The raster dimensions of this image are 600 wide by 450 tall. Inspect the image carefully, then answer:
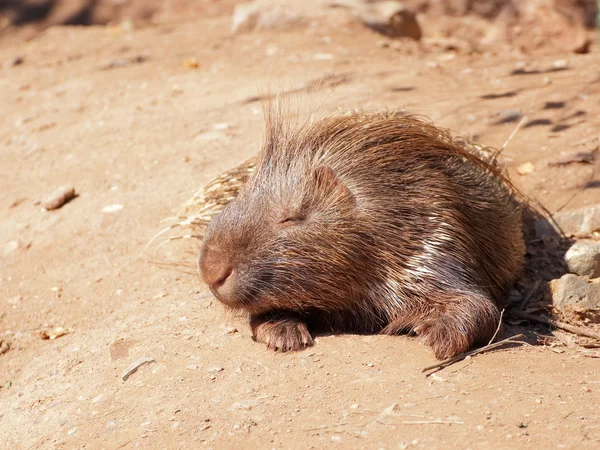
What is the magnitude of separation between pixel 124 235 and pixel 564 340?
8.27 ft

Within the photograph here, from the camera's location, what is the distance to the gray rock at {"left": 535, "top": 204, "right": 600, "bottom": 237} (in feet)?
14.0

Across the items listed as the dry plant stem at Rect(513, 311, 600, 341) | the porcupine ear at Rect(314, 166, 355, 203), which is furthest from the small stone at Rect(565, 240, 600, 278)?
the porcupine ear at Rect(314, 166, 355, 203)

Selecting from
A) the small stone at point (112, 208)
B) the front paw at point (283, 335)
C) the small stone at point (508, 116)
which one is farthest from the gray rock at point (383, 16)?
the front paw at point (283, 335)

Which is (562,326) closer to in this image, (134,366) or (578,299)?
(578,299)

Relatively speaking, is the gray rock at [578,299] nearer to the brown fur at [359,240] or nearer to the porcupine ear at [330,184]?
the brown fur at [359,240]

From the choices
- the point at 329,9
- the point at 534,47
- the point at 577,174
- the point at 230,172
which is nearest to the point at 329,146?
the point at 230,172

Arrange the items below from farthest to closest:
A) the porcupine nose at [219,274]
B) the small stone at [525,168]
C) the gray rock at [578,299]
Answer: the small stone at [525,168] → the gray rock at [578,299] → the porcupine nose at [219,274]

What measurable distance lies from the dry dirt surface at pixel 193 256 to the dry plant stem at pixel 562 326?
0.27 m

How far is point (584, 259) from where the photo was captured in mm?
3951

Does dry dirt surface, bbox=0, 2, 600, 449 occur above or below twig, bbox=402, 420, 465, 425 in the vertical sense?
below

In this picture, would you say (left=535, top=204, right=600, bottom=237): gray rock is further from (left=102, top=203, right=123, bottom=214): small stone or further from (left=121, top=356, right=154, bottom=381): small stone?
(left=102, top=203, right=123, bottom=214): small stone

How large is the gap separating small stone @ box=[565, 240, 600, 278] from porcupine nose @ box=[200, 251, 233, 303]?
6.26 ft

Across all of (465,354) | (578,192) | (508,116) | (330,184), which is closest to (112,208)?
(330,184)

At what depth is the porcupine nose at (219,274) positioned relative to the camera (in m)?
3.13
